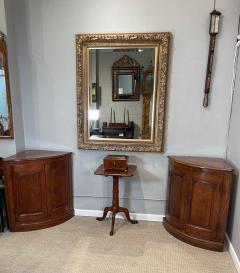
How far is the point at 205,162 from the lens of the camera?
2207mm

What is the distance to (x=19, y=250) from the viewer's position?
2.11 m

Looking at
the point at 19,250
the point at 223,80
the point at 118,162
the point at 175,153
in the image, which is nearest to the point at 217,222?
the point at 175,153

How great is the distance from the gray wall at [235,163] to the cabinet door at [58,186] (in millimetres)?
1898

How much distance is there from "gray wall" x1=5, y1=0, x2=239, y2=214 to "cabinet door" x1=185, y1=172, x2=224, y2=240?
433mm

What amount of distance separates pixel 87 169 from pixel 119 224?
2.61ft

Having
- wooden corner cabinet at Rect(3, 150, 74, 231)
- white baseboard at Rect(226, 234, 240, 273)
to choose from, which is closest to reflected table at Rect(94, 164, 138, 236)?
wooden corner cabinet at Rect(3, 150, 74, 231)

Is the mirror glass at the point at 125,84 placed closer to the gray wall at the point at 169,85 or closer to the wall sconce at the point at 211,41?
the gray wall at the point at 169,85

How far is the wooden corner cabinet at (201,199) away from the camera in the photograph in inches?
81.0

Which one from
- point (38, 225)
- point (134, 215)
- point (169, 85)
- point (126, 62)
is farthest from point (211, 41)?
point (38, 225)

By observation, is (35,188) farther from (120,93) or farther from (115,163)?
(120,93)

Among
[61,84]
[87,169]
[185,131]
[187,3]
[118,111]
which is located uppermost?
[187,3]

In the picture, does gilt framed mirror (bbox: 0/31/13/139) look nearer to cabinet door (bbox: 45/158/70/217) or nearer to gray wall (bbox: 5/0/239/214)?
gray wall (bbox: 5/0/239/214)

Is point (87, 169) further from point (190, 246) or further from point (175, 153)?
point (190, 246)

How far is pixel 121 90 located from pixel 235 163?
146 centimetres
